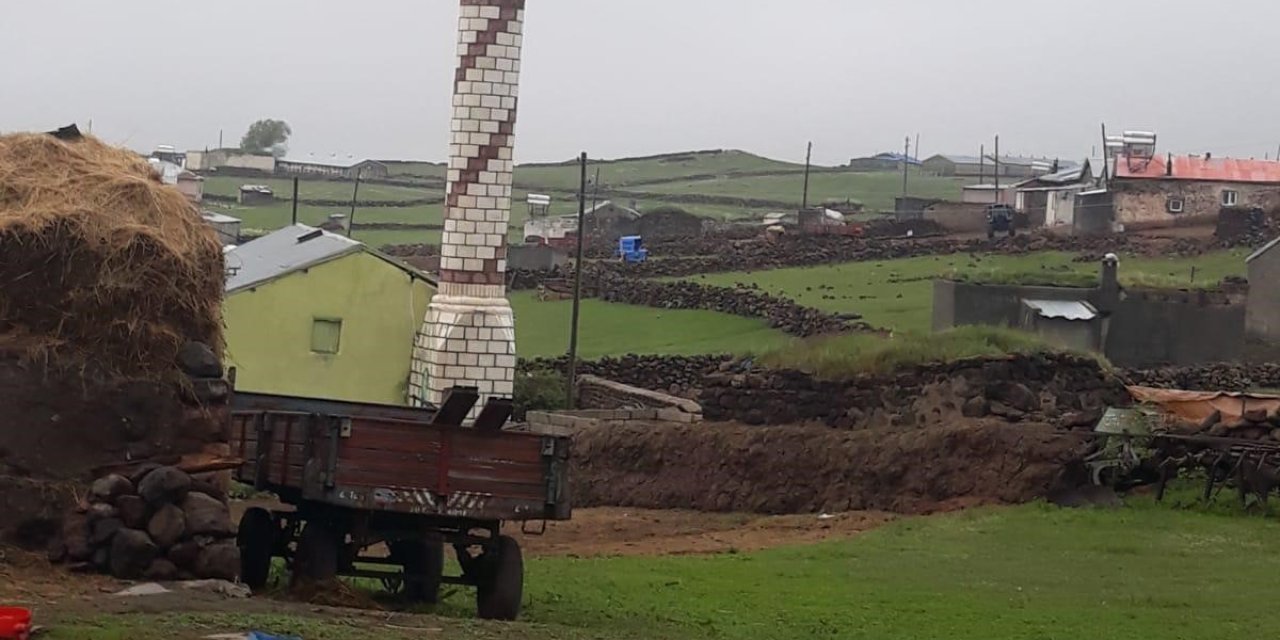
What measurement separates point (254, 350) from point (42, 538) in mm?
24002

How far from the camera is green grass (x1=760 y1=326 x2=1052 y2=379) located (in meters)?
32.9

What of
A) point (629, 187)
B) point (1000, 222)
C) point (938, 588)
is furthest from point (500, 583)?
point (629, 187)

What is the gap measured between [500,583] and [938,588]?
5740 millimetres

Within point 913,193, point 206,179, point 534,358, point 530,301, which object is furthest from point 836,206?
point 534,358

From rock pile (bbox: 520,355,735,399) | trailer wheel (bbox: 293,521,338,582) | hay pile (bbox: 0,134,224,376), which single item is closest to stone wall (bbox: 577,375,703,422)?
rock pile (bbox: 520,355,735,399)

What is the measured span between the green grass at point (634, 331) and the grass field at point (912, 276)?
2.93m

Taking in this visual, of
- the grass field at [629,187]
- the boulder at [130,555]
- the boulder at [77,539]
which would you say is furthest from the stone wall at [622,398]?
the grass field at [629,187]

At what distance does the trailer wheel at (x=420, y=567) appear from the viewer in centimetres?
1571

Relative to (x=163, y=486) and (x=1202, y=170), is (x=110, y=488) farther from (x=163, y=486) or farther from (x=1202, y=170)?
(x=1202, y=170)

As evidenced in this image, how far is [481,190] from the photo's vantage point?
33500mm

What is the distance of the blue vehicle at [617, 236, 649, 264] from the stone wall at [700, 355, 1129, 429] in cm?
3510

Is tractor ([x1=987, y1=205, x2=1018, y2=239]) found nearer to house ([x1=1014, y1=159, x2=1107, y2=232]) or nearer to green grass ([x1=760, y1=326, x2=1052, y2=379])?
house ([x1=1014, y1=159, x2=1107, y2=232])

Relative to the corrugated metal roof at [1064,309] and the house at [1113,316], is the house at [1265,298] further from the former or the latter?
the corrugated metal roof at [1064,309]

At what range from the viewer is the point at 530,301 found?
5894 cm
